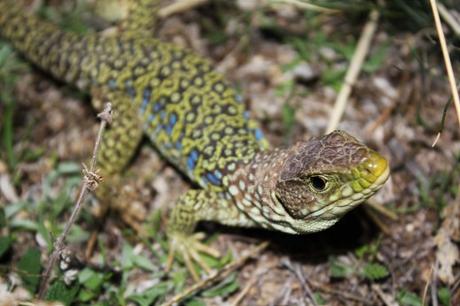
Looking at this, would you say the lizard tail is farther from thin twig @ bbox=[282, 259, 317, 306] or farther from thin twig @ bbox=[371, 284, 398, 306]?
thin twig @ bbox=[371, 284, 398, 306]

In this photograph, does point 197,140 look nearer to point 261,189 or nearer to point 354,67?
point 261,189

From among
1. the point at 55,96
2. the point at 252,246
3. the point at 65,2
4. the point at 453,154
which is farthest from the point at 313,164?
the point at 65,2

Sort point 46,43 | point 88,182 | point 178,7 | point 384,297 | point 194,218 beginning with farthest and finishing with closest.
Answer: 1. point 178,7
2. point 46,43
3. point 194,218
4. point 384,297
5. point 88,182

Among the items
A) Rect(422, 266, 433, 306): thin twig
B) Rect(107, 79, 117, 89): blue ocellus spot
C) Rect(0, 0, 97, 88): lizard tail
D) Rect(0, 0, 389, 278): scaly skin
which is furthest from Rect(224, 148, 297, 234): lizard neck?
Rect(0, 0, 97, 88): lizard tail

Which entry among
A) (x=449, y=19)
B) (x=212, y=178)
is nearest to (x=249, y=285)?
(x=212, y=178)

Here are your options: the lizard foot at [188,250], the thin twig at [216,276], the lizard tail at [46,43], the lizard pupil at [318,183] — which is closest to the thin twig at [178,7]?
the lizard tail at [46,43]

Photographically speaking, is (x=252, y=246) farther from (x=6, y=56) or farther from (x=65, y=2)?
(x=65, y=2)

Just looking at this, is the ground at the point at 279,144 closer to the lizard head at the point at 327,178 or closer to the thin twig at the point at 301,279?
the thin twig at the point at 301,279
